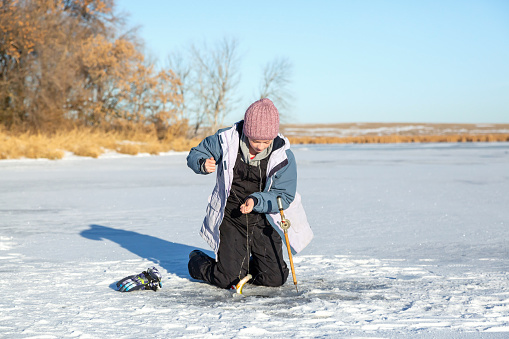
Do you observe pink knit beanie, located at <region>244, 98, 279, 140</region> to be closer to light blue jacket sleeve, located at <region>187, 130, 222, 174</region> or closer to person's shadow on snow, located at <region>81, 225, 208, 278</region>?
light blue jacket sleeve, located at <region>187, 130, 222, 174</region>

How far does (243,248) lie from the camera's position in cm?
381

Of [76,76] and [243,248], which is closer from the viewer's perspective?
[243,248]

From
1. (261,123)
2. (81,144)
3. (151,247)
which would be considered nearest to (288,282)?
(261,123)

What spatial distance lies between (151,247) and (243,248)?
1.43 metres

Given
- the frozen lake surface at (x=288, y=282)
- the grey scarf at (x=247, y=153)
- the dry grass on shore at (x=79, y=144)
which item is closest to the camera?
the frozen lake surface at (x=288, y=282)

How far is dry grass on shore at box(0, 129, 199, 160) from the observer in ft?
60.7

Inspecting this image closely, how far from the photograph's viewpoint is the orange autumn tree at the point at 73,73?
2314 centimetres

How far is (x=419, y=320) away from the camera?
2881 mm

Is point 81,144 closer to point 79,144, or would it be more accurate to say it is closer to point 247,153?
point 79,144

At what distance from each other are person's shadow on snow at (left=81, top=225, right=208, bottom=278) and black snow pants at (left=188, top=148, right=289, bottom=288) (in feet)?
1.18

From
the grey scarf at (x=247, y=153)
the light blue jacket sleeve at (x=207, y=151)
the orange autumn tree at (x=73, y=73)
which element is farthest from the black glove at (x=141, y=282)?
the orange autumn tree at (x=73, y=73)

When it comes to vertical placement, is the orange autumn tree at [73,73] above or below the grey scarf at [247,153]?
above

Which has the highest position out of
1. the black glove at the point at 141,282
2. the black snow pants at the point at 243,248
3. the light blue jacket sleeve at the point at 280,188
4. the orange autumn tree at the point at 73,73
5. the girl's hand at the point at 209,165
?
the orange autumn tree at the point at 73,73

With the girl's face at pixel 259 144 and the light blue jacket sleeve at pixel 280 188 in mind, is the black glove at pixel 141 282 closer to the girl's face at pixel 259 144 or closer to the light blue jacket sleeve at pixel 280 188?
the light blue jacket sleeve at pixel 280 188
